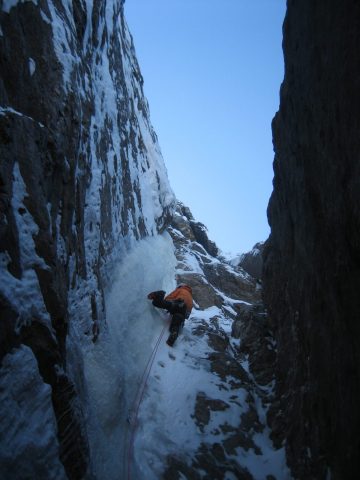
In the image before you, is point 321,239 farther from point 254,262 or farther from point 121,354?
point 254,262

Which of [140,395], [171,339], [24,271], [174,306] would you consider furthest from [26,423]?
[174,306]

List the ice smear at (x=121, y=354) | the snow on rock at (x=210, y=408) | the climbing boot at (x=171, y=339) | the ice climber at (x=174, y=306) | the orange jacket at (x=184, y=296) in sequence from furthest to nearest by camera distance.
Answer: the orange jacket at (x=184, y=296)
the ice climber at (x=174, y=306)
the climbing boot at (x=171, y=339)
the snow on rock at (x=210, y=408)
the ice smear at (x=121, y=354)

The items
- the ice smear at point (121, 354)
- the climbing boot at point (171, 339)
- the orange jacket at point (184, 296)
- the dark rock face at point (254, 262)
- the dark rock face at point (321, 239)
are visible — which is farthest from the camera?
the dark rock face at point (254, 262)

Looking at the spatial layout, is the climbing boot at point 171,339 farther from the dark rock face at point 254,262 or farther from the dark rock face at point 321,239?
the dark rock face at point 254,262

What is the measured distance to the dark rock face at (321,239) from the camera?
526 centimetres

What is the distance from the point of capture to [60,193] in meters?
6.87

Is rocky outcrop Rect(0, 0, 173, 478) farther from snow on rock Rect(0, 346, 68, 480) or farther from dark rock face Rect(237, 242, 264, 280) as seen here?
dark rock face Rect(237, 242, 264, 280)

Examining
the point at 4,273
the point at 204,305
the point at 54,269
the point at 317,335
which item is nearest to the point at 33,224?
the point at 54,269

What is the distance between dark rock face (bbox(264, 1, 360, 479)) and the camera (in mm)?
5262

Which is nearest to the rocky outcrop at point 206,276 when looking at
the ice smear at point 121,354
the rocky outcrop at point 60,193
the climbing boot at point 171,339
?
the ice smear at point 121,354

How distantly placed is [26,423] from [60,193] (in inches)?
157

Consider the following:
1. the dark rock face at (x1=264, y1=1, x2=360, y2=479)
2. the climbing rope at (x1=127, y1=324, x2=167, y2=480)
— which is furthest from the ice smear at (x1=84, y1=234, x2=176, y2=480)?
the dark rock face at (x1=264, y1=1, x2=360, y2=479)

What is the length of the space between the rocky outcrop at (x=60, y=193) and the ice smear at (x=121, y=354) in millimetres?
607

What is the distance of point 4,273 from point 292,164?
6.90 metres
